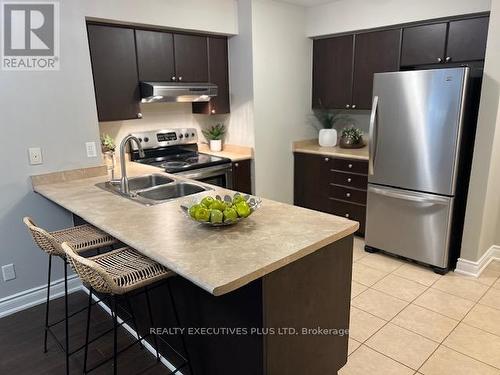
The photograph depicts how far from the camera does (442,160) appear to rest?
110 inches

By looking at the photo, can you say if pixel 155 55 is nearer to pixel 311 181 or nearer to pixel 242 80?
pixel 242 80

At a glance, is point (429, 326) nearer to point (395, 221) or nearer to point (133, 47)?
point (395, 221)

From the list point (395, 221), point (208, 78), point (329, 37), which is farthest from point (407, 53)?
point (208, 78)

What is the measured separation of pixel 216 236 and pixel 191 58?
243 cm

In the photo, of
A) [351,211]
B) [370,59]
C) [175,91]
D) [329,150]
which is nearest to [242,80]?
[175,91]

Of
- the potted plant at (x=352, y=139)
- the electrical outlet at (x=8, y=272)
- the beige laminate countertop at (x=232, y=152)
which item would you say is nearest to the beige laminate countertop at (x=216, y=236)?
the electrical outlet at (x=8, y=272)

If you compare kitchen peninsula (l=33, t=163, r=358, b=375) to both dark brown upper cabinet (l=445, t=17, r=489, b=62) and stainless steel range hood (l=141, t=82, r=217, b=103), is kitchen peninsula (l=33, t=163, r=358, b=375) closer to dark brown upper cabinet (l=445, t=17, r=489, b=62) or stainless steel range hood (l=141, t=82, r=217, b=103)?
stainless steel range hood (l=141, t=82, r=217, b=103)

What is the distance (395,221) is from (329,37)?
2133 mm

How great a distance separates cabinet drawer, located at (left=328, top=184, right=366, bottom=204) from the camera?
3.64m

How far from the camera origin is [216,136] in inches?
156

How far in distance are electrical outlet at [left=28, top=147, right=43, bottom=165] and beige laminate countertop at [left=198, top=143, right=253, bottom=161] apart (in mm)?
1642

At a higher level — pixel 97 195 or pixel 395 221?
pixel 97 195

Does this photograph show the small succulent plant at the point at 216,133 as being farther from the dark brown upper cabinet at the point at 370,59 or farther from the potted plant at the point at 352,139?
the dark brown upper cabinet at the point at 370,59

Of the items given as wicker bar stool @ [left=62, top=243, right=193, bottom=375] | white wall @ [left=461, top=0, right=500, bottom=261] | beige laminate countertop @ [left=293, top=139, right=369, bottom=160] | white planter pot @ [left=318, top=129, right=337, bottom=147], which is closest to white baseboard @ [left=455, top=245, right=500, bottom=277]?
Result: white wall @ [left=461, top=0, right=500, bottom=261]
